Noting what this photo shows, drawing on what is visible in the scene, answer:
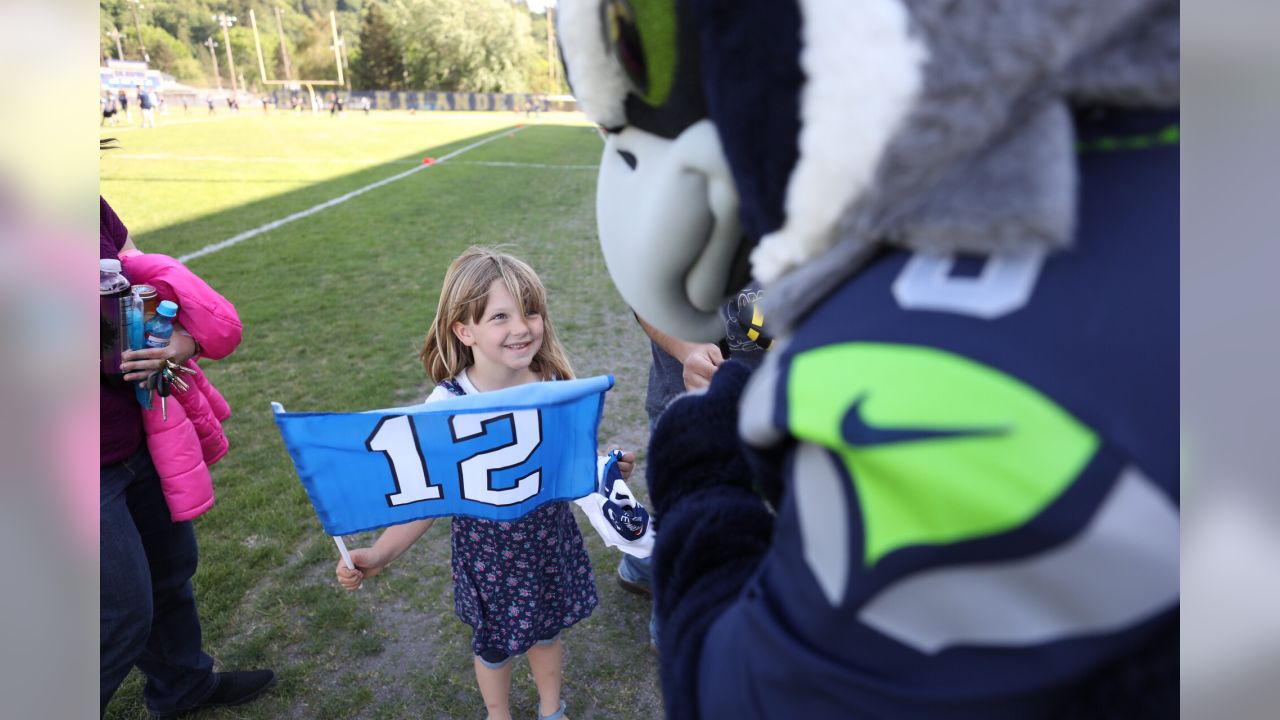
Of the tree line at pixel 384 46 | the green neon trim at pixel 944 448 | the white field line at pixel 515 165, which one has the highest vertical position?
the tree line at pixel 384 46

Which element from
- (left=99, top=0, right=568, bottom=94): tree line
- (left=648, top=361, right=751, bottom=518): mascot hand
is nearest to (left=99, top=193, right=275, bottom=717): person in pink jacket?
(left=648, top=361, right=751, bottom=518): mascot hand

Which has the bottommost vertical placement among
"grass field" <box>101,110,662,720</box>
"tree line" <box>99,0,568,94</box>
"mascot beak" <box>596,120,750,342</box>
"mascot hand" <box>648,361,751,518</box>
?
"grass field" <box>101,110,662,720</box>

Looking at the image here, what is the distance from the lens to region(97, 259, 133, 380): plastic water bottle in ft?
6.88

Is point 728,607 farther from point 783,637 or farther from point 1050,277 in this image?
point 1050,277

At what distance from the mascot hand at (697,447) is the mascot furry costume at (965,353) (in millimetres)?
287

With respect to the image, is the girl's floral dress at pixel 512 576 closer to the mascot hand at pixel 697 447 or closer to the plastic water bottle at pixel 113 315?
the plastic water bottle at pixel 113 315

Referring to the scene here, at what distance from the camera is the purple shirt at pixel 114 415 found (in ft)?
7.11

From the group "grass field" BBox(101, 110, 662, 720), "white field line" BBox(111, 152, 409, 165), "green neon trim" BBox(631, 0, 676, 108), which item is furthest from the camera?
"white field line" BBox(111, 152, 409, 165)

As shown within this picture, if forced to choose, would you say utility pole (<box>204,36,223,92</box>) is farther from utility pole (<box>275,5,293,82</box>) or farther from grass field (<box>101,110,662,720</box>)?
grass field (<box>101,110,662,720</box>)

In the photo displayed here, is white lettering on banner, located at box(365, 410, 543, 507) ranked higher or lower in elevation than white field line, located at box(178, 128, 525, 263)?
lower

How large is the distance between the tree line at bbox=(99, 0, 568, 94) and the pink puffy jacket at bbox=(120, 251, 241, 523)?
51.3m

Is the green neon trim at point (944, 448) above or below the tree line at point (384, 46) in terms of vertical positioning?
below

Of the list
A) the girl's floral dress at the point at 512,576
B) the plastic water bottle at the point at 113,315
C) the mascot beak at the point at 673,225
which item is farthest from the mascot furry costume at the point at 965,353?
the plastic water bottle at the point at 113,315

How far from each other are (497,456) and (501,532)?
41 cm
